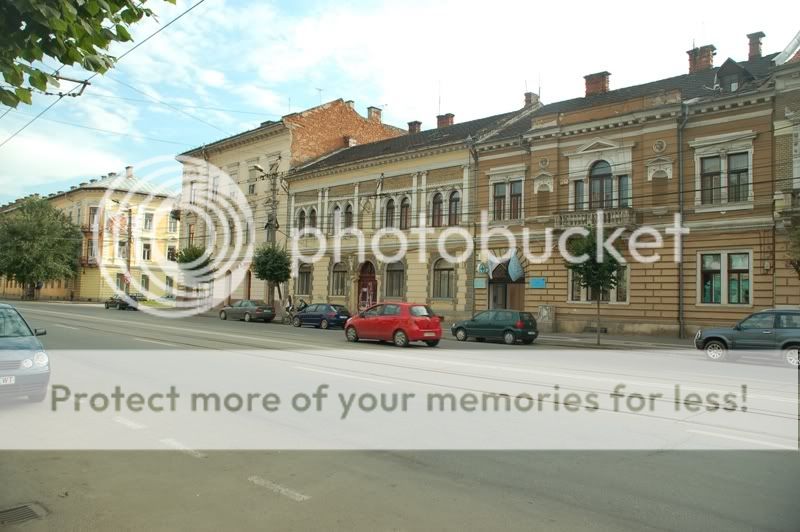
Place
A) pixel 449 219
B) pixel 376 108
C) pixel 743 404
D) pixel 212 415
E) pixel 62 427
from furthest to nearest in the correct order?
1. pixel 376 108
2. pixel 449 219
3. pixel 743 404
4. pixel 212 415
5. pixel 62 427

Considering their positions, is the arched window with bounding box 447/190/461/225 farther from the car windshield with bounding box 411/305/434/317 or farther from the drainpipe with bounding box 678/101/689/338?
the car windshield with bounding box 411/305/434/317

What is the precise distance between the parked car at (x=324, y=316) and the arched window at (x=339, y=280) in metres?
6.30

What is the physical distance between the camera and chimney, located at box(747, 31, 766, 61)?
2717 centimetres

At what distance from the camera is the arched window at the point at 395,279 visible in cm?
3394

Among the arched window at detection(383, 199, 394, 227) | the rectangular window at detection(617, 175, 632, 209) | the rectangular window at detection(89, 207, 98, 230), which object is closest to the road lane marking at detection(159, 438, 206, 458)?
the rectangular window at detection(617, 175, 632, 209)

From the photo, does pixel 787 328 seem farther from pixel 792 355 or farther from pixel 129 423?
pixel 129 423

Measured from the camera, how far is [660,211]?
2466cm

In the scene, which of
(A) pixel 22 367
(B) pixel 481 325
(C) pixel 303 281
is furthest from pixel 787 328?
(C) pixel 303 281

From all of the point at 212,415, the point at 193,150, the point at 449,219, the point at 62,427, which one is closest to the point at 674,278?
the point at 449,219

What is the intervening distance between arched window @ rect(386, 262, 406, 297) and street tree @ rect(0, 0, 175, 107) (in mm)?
28577

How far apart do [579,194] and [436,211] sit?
8272mm

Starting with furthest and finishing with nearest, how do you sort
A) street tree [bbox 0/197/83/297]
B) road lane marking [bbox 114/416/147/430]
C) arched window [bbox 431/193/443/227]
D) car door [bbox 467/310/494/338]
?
street tree [bbox 0/197/83/297]
arched window [bbox 431/193/443/227]
car door [bbox 467/310/494/338]
road lane marking [bbox 114/416/147/430]

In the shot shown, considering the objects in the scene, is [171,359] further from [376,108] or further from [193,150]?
[193,150]

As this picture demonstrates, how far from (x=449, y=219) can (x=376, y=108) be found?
2010 centimetres
